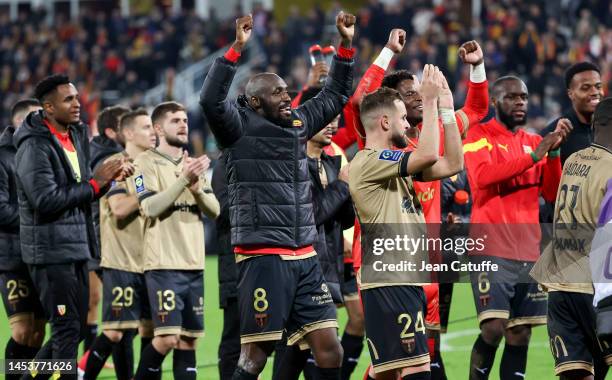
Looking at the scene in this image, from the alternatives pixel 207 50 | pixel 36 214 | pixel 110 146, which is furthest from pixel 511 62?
pixel 36 214

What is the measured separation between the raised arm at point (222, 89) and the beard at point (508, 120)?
2480 millimetres

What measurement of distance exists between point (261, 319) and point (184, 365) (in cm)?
167

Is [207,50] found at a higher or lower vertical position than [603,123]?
higher

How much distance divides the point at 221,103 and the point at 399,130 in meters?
1.07

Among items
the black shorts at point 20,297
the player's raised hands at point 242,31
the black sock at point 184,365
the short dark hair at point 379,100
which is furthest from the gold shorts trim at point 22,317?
the short dark hair at point 379,100

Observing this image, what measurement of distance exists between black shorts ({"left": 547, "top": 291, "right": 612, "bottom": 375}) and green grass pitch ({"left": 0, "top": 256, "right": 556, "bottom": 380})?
2813 mm

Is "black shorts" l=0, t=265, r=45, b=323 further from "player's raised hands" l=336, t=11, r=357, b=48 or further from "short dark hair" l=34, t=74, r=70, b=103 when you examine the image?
"player's raised hands" l=336, t=11, r=357, b=48

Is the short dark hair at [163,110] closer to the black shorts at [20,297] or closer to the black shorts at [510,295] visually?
the black shorts at [20,297]

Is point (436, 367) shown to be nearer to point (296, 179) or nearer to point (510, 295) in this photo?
point (510, 295)

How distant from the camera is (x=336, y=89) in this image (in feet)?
22.8

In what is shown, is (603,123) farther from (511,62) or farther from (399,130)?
(511,62)

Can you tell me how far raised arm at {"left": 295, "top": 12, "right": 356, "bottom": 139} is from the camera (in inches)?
268

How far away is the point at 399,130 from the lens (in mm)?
6289

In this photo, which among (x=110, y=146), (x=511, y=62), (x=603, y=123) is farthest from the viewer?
(x=511, y=62)
